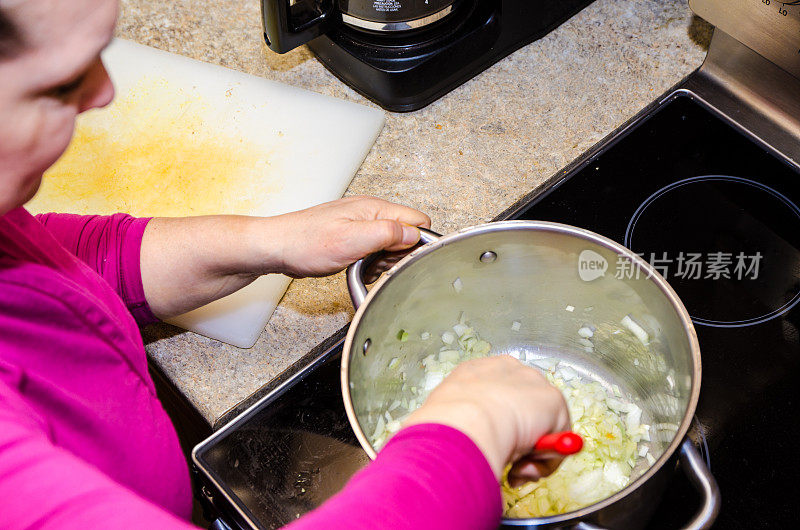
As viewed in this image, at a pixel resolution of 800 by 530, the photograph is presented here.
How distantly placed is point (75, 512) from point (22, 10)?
10.3 inches

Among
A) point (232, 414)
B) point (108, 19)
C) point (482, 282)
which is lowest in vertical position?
point (232, 414)

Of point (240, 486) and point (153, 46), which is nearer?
point (240, 486)

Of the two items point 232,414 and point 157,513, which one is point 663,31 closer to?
point 232,414

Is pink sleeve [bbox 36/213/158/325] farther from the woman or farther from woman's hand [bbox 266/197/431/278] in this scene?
woman's hand [bbox 266/197/431/278]

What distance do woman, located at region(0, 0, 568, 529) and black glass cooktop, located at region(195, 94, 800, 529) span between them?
0.10 m

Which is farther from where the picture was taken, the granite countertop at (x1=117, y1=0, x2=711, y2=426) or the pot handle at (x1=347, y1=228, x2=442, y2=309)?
the granite countertop at (x1=117, y1=0, x2=711, y2=426)

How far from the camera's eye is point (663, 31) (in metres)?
0.94

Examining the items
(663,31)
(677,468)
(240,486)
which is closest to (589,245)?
(677,468)

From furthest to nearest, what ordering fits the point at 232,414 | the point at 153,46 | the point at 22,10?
the point at 153,46, the point at 232,414, the point at 22,10

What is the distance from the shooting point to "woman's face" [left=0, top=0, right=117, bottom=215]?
375 millimetres

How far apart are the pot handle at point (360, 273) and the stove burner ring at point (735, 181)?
0.24 meters

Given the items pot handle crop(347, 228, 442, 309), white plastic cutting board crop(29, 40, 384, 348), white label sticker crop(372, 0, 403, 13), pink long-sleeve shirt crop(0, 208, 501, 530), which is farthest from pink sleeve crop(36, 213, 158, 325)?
white label sticker crop(372, 0, 403, 13)

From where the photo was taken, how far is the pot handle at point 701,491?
46 cm

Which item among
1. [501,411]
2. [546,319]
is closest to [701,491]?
[501,411]
